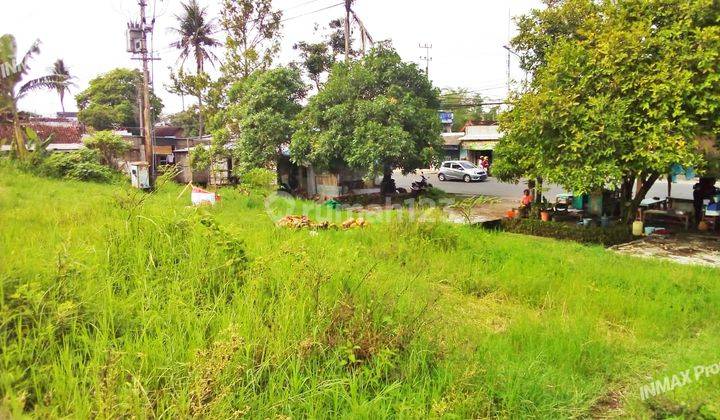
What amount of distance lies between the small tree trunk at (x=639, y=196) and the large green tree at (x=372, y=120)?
7042 millimetres

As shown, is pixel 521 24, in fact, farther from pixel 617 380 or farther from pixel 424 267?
pixel 617 380

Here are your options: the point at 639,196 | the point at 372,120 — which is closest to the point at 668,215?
the point at 639,196

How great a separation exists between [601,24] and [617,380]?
874cm

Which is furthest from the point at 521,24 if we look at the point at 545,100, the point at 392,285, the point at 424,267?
the point at 392,285

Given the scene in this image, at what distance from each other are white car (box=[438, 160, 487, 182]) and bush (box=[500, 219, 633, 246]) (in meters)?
17.3

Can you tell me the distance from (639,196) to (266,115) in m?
12.3

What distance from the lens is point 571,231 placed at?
10258 millimetres

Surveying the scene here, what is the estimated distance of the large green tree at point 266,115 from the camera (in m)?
17.0

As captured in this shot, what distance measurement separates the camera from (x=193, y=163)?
63.7ft

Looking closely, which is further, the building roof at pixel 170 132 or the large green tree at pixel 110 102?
the building roof at pixel 170 132

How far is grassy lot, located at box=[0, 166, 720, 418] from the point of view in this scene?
2.30m

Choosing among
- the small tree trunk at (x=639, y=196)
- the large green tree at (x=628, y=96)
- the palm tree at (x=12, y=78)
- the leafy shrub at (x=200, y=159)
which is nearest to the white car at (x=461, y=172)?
the leafy shrub at (x=200, y=159)

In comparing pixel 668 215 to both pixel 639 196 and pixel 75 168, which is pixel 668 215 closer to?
pixel 639 196

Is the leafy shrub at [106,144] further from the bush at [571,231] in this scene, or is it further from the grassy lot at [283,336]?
the bush at [571,231]
